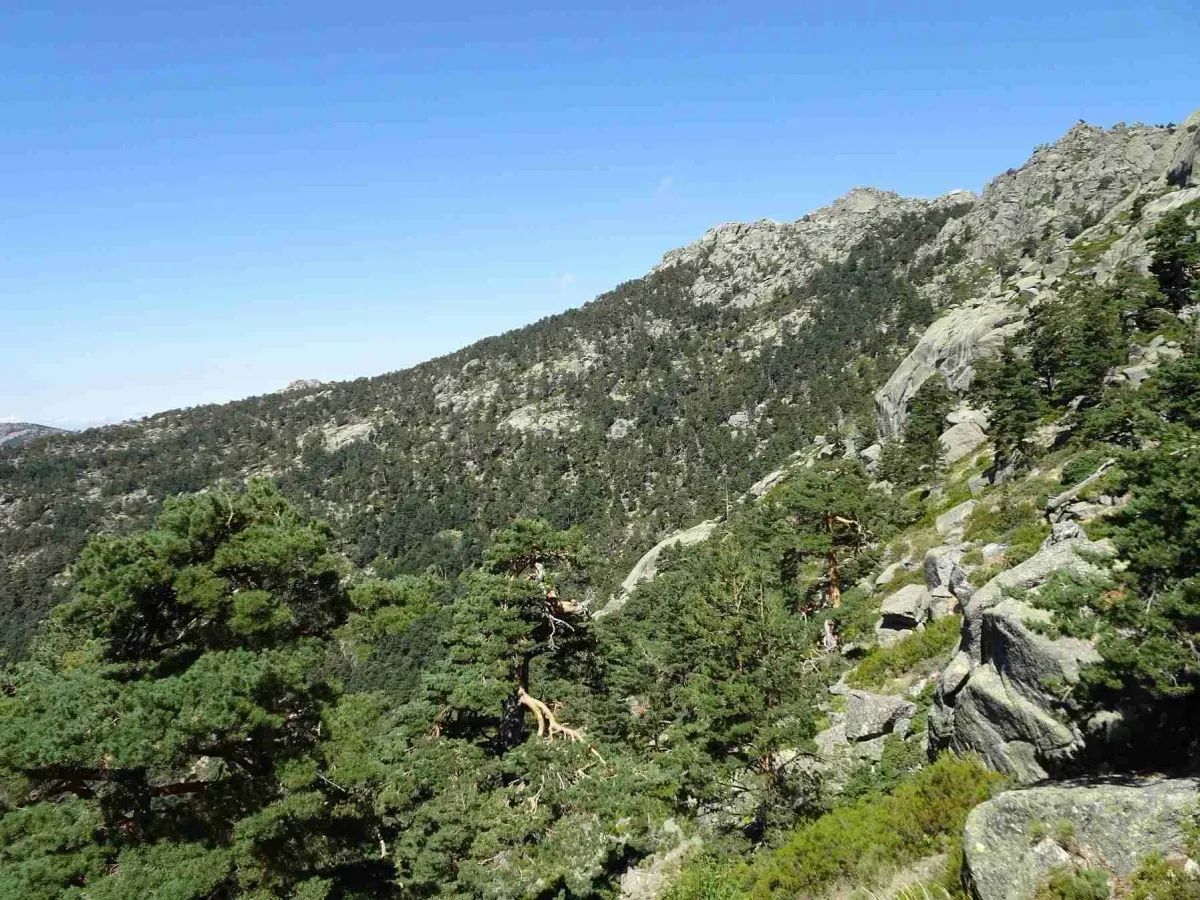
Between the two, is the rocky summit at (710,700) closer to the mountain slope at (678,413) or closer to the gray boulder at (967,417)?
the gray boulder at (967,417)

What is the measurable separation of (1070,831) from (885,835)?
3444 millimetres

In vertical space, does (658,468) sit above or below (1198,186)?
below

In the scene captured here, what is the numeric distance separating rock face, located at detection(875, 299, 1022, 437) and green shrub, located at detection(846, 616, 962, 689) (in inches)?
1609

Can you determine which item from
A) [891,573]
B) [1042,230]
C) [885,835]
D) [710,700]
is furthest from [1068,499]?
[1042,230]

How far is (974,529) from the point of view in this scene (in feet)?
82.5

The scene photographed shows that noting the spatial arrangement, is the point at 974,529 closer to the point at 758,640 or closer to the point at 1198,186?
the point at 758,640

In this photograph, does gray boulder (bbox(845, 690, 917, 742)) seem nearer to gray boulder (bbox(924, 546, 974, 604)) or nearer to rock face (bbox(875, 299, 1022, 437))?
gray boulder (bbox(924, 546, 974, 604))

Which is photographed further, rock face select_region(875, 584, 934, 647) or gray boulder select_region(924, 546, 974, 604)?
rock face select_region(875, 584, 934, 647)

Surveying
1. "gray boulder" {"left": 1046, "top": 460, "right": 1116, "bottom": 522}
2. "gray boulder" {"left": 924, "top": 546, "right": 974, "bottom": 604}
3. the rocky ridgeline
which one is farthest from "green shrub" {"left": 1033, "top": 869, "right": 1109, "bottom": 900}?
the rocky ridgeline

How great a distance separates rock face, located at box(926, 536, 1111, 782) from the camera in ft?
30.7

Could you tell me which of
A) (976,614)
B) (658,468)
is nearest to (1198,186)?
(976,614)

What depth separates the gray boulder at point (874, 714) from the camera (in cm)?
1719

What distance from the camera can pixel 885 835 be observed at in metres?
9.96

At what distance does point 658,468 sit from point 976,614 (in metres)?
133
